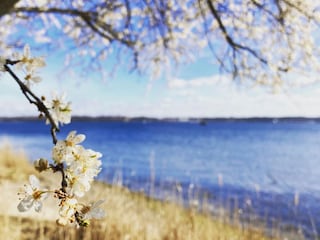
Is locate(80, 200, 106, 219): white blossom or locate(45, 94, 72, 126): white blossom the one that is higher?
locate(45, 94, 72, 126): white blossom

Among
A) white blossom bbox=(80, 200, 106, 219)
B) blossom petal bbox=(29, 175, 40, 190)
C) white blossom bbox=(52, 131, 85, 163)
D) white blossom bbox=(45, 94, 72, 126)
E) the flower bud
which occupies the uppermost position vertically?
white blossom bbox=(45, 94, 72, 126)

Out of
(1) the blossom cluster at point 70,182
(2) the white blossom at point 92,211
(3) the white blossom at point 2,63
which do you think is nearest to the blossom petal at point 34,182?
(1) the blossom cluster at point 70,182

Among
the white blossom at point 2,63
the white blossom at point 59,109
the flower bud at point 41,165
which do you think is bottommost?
the flower bud at point 41,165

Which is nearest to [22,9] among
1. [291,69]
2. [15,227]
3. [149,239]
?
[15,227]

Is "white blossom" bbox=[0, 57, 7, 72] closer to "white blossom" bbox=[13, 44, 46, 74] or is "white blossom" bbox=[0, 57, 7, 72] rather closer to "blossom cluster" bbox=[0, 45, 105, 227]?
"white blossom" bbox=[13, 44, 46, 74]

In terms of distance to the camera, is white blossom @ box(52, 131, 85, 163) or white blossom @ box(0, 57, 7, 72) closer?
white blossom @ box(52, 131, 85, 163)

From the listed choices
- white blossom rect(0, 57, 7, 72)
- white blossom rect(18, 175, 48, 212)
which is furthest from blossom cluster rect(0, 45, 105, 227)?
white blossom rect(0, 57, 7, 72)

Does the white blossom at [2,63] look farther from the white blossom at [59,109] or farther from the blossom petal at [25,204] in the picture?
the blossom petal at [25,204]

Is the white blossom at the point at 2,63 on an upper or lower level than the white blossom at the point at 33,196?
upper

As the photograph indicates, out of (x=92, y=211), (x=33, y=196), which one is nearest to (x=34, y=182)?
(x=33, y=196)

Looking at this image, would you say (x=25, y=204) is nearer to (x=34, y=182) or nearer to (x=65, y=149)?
(x=34, y=182)

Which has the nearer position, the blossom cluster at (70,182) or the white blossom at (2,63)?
the blossom cluster at (70,182)

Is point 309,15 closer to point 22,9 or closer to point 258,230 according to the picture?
point 258,230

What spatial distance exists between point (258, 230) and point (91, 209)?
3.90 metres
